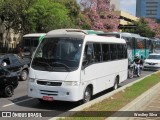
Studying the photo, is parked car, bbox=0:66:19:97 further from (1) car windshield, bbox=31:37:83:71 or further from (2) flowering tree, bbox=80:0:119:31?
(2) flowering tree, bbox=80:0:119:31

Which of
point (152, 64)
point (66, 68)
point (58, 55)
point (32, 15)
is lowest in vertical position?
point (152, 64)

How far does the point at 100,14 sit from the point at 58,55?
163 ft

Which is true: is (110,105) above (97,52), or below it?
below

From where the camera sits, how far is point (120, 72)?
1694cm

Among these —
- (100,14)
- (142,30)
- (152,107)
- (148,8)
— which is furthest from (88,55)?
(148,8)

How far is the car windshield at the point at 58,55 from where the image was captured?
1166cm

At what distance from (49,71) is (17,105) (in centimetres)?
173

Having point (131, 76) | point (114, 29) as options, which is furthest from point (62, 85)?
point (114, 29)

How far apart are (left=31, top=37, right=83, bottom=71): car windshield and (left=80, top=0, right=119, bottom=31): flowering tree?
45.8 m

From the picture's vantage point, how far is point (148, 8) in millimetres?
157875

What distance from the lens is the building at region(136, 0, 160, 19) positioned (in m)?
159

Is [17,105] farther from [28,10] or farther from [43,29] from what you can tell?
[43,29]

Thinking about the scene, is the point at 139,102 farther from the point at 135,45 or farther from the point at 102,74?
the point at 135,45

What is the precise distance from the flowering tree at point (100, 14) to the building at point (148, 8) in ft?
322
